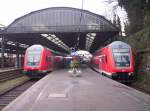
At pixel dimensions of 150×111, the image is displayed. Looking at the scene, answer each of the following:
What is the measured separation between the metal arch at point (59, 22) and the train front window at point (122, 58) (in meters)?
19.6

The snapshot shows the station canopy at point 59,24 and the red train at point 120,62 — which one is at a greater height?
the station canopy at point 59,24

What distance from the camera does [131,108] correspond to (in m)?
9.98

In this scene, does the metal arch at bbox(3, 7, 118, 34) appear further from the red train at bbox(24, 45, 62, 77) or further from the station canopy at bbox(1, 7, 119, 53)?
the red train at bbox(24, 45, 62, 77)

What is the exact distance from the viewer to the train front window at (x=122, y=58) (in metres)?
25.3

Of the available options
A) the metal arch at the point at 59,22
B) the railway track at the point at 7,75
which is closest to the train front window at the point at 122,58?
the railway track at the point at 7,75

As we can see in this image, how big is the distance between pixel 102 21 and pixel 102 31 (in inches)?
123

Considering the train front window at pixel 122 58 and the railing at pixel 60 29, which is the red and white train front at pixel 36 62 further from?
the railing at pixel 60 29

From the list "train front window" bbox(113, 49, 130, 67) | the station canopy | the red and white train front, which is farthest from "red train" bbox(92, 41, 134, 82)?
the station canopy

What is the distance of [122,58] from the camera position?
Result: 2548cm

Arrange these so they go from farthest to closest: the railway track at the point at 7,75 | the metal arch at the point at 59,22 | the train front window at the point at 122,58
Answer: the metal arch at the point at 59,22 → the railway track at the point at 7,75 → the train front window at the point at 122,58

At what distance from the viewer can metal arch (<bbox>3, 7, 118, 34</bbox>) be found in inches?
1817

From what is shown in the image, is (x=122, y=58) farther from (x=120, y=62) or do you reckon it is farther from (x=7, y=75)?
(x=7, y=75)

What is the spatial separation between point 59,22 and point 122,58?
24217mm

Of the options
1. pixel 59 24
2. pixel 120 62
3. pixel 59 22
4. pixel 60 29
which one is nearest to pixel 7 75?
pixel 120 62
